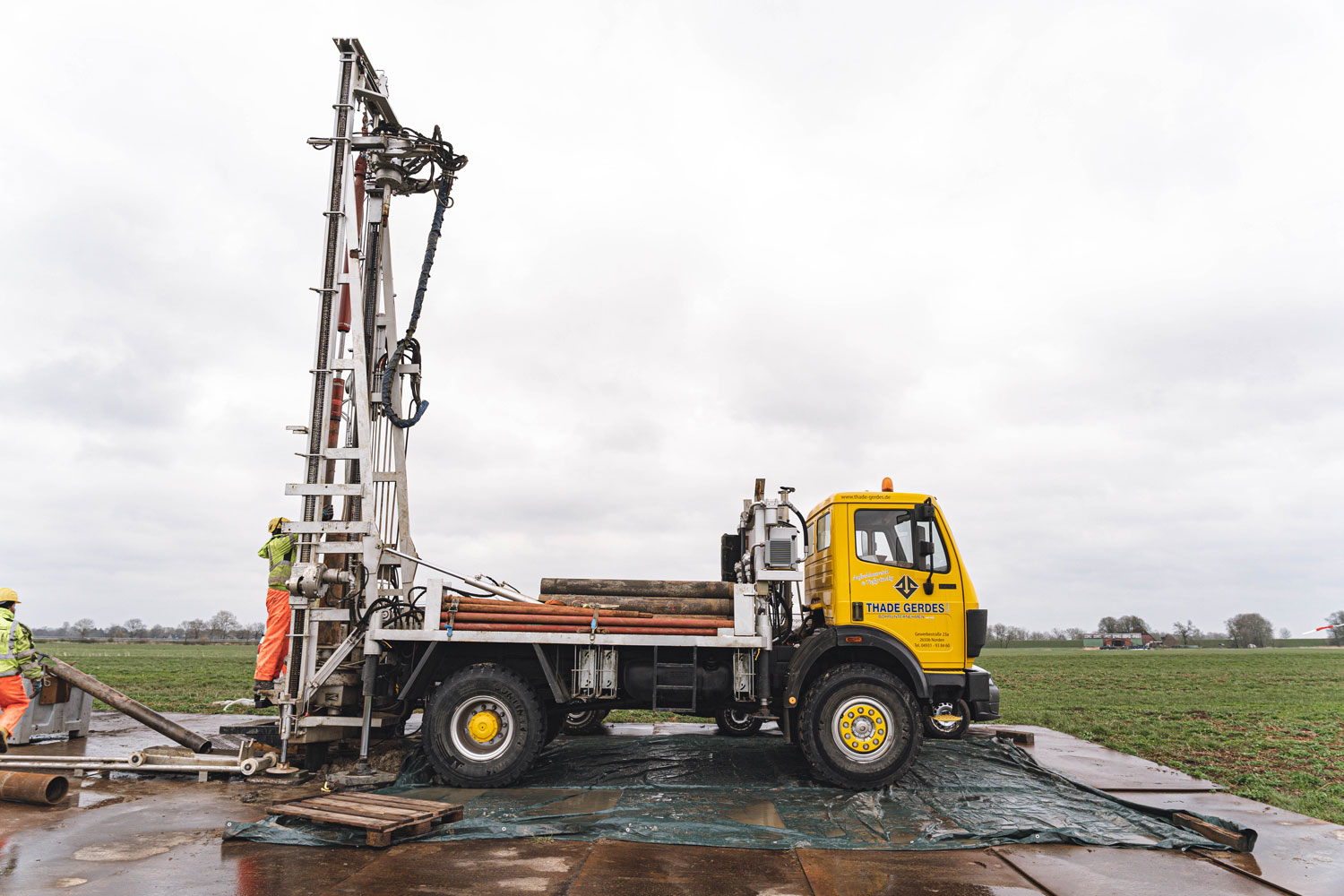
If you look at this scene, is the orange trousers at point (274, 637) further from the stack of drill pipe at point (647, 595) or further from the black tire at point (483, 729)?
the stack of drill pipe at point (647, 595)

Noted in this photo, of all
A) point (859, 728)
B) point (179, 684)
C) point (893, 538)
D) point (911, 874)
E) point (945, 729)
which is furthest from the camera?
point (179, 684)

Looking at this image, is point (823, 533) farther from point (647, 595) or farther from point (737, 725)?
point (737, 725)

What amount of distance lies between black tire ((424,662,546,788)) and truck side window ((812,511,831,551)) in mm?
3568

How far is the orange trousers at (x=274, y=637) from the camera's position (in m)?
9.21

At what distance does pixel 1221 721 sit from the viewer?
1510cm

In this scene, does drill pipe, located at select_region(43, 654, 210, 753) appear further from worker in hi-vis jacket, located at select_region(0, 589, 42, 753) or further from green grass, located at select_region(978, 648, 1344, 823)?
green grass, located at select_region(978, 648, 1344, 823)

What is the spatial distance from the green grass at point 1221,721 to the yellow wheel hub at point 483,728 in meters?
8.01

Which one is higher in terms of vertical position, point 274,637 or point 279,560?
point 279,560

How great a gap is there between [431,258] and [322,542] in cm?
374

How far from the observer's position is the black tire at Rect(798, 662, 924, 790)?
825cm

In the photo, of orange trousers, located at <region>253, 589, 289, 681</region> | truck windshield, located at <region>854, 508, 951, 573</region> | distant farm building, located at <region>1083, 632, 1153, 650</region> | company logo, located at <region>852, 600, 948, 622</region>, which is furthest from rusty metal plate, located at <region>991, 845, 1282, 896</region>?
distant farm building, located at <region>1083, 632, 1153, 650</region>

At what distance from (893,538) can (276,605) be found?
7.00 meters

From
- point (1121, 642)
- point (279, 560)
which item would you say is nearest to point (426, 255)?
point (279, 560)

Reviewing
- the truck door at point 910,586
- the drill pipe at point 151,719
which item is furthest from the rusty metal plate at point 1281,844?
the drill pipe at point 151,719
